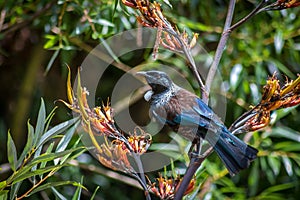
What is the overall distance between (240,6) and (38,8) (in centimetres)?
53

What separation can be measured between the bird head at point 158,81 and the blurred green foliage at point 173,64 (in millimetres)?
483

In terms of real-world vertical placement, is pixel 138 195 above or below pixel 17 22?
below

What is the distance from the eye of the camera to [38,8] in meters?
1.43

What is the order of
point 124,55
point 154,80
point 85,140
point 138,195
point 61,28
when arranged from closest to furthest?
point 154,80 → point 85,140 → point 61,28 → point 124,55 → point 138,195

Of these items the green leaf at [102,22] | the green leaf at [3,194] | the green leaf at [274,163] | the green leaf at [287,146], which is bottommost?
the green leaf at [274,163]

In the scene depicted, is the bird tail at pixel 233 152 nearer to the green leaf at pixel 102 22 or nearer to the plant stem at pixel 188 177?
the plant stem at pixel 188 177

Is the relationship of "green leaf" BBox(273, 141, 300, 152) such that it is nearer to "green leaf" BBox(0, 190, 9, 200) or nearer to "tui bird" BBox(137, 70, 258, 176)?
"tui bird" BBox(137, 70, 258, 176)

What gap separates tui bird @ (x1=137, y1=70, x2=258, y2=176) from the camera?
2.17 feet

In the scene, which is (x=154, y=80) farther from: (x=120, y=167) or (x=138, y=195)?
(x=138, y=195)

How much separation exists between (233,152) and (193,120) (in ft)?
0.26

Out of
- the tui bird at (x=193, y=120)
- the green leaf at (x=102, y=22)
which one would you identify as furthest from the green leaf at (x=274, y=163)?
the tui bird at (x=193, y=120)

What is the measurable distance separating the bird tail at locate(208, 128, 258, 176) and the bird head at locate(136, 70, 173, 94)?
109 mm

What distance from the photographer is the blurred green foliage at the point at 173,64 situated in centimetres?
134

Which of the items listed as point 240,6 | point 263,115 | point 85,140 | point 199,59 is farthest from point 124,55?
point 263,115
